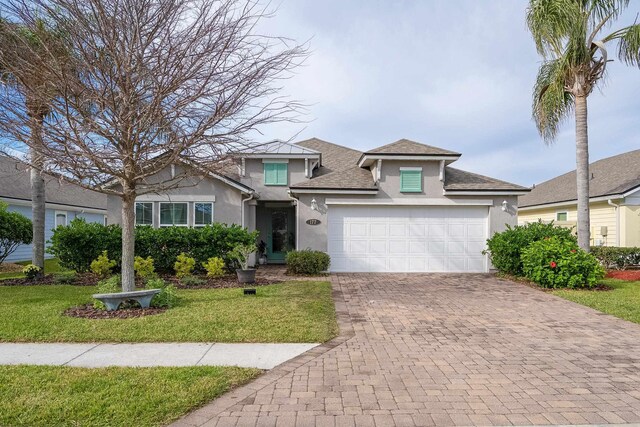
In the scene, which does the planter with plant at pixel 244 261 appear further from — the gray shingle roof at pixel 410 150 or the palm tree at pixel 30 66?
the gray shingle roof at pixel 410 150

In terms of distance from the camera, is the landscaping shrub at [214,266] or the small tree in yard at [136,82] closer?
the small tree in yard at [136,82]

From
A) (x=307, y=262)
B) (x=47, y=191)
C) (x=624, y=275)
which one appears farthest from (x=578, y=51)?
(x=47, y=191)

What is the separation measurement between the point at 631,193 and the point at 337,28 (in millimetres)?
14517

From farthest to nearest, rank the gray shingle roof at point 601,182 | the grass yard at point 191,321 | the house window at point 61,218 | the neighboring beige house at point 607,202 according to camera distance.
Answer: the house window at point 61,218, the gray shingle roof at point 601,182, the neighboring beige house at point 607,202, the grass yard at point 191,321

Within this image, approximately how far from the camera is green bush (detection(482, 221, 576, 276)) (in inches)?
505

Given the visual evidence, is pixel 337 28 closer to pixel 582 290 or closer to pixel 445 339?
pixel 445 339

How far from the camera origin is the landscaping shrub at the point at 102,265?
1227 cm

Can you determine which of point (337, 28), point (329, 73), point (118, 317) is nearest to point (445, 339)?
point (118, 317)

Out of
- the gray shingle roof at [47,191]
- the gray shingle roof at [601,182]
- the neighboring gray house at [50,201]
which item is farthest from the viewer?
the neighboring gray house at [50,201]

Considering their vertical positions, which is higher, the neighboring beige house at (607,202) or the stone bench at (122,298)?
the neighboring beige house at (607,202)

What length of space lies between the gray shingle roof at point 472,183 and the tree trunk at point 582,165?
1.85 m

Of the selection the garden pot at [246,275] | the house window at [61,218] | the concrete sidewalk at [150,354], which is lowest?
the concrete sidewalk at [150,354]

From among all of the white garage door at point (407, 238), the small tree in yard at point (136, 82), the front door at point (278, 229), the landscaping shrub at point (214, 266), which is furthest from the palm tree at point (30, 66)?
the front door at point (278, 229)

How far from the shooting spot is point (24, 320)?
702 centimetres
